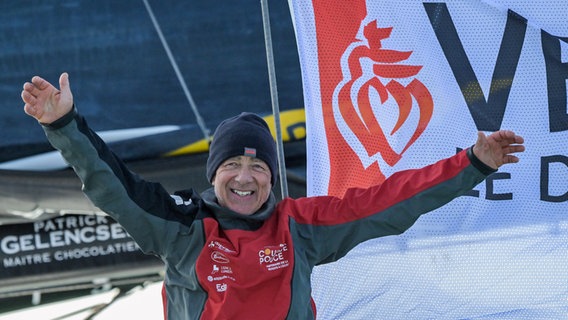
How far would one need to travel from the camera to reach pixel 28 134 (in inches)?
138

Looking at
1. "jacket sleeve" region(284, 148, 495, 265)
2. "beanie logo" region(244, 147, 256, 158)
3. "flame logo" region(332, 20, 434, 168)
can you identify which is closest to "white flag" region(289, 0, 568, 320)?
"flame logo" region(332, 20, 434, 168)

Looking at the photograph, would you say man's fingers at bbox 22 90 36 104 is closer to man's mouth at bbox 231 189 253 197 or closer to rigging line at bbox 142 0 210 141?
man's mouth at bbox 231 189 253 197

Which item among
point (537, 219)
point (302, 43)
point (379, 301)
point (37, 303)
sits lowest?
point (37, 303)

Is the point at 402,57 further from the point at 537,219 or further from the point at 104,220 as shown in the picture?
the point at 104,220

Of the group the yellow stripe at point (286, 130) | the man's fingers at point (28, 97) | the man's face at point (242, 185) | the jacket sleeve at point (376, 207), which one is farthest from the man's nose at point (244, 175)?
the yellow stripe at point (286, 130)

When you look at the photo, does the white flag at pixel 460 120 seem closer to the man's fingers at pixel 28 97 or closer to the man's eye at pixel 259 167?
the man's eye at pixel 259 167

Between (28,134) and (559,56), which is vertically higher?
(559,56)

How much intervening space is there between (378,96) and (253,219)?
51cm

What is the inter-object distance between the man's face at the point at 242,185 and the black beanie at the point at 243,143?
20mm

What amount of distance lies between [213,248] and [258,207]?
5.7 inches

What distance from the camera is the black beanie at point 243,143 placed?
238 centimetres

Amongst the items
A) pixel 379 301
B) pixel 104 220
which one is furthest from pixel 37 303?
pixel 379 301

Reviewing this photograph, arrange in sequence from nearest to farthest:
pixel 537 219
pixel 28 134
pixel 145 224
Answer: pixel 145 224
pixel 537 219
pixel 28 134

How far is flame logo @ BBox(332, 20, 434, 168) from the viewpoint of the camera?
2.66 meters
